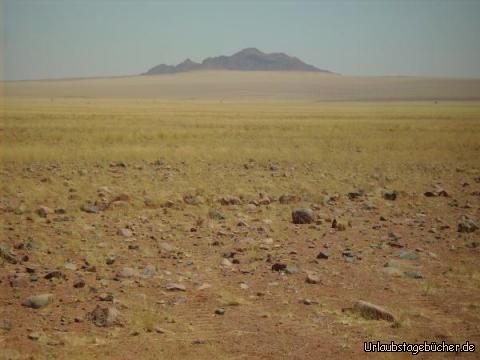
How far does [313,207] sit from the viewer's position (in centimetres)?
974

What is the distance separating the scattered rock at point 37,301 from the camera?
5004mm

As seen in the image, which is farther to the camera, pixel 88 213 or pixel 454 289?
pixel 88 213

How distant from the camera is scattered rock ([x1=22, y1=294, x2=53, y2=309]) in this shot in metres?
5.00

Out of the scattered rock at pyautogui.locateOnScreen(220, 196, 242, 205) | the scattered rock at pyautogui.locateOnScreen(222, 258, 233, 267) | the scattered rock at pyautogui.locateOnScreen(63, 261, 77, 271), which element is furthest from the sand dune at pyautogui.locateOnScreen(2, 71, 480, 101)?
the scattered rock at pyautogui.locateOnScreen(63, 261, 77, 271)

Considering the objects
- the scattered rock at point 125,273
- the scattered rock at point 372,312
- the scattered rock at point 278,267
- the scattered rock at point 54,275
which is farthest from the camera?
the scattered rock at point 278,267

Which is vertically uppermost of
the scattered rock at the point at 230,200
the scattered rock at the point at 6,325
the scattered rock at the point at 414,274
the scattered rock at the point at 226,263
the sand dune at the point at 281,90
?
the sand dune at the point at 281,90

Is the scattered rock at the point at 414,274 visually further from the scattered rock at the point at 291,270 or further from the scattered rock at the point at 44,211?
the scattered rock at the point at 44,211

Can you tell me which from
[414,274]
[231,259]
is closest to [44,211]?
[231,259]

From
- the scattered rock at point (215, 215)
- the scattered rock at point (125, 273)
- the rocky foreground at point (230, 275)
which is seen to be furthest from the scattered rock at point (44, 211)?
the scattered rock at point (125, 273)

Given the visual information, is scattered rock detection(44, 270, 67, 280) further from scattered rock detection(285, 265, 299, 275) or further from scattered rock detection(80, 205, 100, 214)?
scattered rock detection(80, 205, 100, 214)

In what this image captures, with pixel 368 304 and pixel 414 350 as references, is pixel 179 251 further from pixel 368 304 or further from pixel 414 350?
pixel 414 350

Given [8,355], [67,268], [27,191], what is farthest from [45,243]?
[27,191]

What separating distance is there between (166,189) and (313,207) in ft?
11.9

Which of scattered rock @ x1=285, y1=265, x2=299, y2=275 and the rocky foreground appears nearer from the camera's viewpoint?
the rocky foreground
